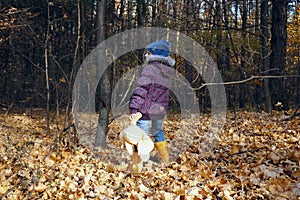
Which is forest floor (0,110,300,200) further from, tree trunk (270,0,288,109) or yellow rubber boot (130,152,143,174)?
tree trunk (270,0,288,109)

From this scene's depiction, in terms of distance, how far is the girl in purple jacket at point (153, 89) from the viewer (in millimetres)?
3828

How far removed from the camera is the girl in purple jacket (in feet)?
12.6

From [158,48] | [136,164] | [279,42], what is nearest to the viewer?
[136,164]

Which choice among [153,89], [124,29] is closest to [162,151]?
[153,89]

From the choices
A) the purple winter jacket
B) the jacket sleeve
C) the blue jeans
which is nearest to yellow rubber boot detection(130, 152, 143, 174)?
the blue jeans

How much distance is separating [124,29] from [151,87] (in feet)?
27.7

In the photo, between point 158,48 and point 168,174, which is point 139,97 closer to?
point 158,48

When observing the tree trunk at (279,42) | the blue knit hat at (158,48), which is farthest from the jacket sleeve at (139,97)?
the tree trunk at (279,42)

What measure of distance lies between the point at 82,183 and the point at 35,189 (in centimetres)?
50

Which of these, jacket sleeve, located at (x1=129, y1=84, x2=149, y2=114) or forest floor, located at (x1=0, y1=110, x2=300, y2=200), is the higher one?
jacket sleeve, located at (x1=129, y1=84, x2=149, y2=114)

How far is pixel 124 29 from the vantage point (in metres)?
11.9

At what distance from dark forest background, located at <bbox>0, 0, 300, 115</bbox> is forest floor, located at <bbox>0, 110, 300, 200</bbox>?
1.05 meters

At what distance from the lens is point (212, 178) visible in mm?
3516

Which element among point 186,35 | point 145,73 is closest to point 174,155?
point 145,73
